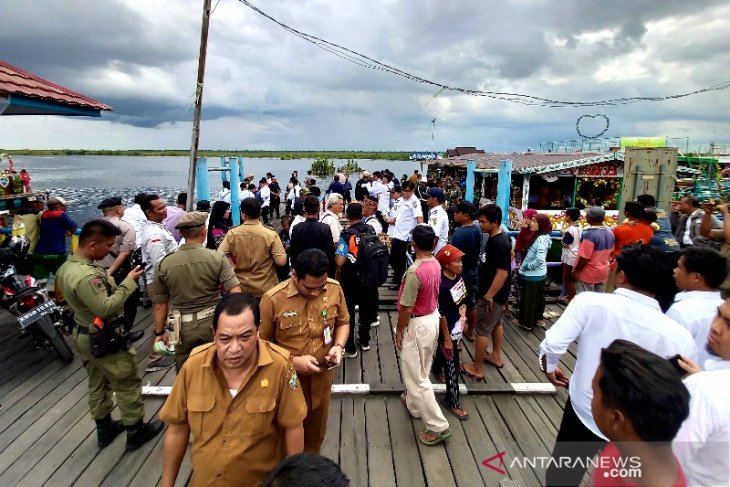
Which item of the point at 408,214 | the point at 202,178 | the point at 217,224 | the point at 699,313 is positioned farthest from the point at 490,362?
the point at 202,178

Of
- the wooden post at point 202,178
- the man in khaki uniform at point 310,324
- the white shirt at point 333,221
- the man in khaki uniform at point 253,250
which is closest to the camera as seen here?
the man in khaki uniform at point 310,324

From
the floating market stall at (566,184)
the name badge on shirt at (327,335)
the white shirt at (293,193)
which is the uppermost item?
the floating market stall at (566,184)

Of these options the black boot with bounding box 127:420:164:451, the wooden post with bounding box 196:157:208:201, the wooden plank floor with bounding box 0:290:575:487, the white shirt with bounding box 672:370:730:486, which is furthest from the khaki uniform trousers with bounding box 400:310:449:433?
the wooden post with bounding box 196:157:208:201

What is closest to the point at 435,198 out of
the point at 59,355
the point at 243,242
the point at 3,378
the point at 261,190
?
the point at 243,242

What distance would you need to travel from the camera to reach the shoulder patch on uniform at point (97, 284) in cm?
254

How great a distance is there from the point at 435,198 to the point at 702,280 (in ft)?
11.5

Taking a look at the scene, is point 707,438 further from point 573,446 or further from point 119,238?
point 119,238

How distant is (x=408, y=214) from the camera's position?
5910mm

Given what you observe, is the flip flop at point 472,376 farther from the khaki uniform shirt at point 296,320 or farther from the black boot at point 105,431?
the black boot at point 105,431

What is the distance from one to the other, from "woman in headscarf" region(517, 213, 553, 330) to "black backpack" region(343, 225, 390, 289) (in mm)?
1946

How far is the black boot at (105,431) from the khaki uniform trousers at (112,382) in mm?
59

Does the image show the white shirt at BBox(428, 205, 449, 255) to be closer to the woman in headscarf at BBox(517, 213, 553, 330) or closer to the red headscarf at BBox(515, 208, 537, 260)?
the red headscarf at BBox(515, 208, 537, 260)

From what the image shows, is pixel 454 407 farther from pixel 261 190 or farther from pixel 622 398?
pixel 261 190

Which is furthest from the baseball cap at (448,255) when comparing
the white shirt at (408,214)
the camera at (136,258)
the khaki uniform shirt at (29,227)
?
the khaki uniform shirt at (29,227)
